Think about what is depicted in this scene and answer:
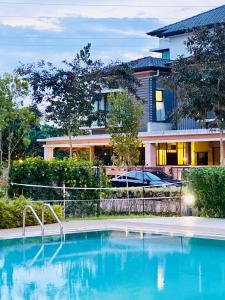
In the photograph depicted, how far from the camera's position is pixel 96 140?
136ft

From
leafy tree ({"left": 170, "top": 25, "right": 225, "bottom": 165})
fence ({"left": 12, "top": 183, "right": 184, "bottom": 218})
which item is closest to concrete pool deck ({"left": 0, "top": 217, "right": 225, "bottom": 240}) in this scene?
fence ({"left": 12, "top": 183, "right": 184, "bottom": 218})

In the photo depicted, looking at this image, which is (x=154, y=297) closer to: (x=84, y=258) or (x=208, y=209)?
(x=84, y=258)

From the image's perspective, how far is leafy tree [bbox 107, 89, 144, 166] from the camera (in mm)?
35031

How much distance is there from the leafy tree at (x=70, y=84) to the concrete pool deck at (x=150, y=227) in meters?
14.5

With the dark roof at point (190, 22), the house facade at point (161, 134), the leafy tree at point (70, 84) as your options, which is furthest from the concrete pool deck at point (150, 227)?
the dark roof at point (190, 22)

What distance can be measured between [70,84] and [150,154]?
8.28 metres

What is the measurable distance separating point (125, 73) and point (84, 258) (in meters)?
21.0

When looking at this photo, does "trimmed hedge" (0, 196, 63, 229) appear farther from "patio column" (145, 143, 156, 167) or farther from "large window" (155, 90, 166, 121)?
"large window" (155, 90, 166, 121)

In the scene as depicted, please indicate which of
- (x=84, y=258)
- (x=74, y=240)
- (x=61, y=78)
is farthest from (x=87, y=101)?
(x=84, y=258)

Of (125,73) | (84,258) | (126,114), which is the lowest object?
(84,258)

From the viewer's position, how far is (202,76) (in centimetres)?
2539

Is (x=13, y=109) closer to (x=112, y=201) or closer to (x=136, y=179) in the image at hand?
(x=112, y=201)

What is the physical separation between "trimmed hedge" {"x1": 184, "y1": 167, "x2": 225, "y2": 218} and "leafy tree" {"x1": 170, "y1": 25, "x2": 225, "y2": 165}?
6.24 meters

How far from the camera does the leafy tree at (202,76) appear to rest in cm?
2553
